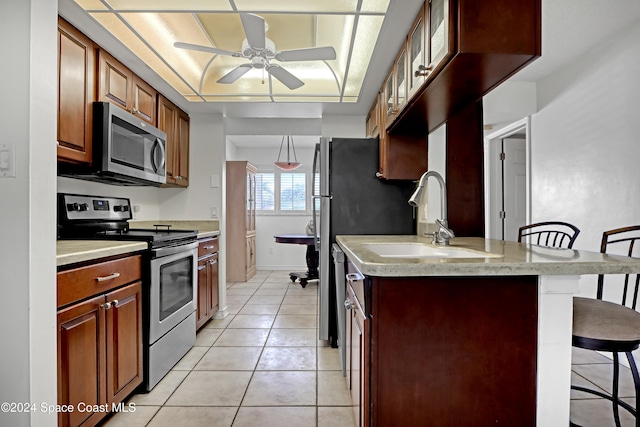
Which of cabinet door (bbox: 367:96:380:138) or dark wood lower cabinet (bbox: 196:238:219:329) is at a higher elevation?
cabinet door (bbox: 367:96:380:138)

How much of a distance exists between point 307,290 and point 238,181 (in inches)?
76.3

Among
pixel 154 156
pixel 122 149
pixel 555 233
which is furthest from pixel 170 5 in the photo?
pixel 555 233

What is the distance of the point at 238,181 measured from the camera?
530 cm

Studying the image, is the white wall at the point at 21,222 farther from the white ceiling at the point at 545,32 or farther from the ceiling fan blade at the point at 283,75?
the ceiling fan blade at the point at 283,75

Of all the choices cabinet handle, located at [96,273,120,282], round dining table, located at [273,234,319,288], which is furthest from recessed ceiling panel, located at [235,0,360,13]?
round dining table, located at [273,234,319,288]

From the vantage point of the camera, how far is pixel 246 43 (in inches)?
90.5

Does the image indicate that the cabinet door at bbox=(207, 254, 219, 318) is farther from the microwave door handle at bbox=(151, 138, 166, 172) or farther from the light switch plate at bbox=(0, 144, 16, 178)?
the light switch plate at bbox=(0, 144, 16, 178)

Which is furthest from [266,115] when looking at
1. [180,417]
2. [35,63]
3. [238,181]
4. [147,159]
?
[180,417]

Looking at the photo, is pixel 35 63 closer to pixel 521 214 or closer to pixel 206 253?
pixel 206 253

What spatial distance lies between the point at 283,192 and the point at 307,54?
4.30 metres

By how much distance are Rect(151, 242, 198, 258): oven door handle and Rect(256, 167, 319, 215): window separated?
3.80 metres

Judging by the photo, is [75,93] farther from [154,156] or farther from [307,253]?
[307,253]

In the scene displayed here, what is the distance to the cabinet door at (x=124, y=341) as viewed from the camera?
5.56 feet

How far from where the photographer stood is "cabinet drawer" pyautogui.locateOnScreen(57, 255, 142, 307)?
140 cm
